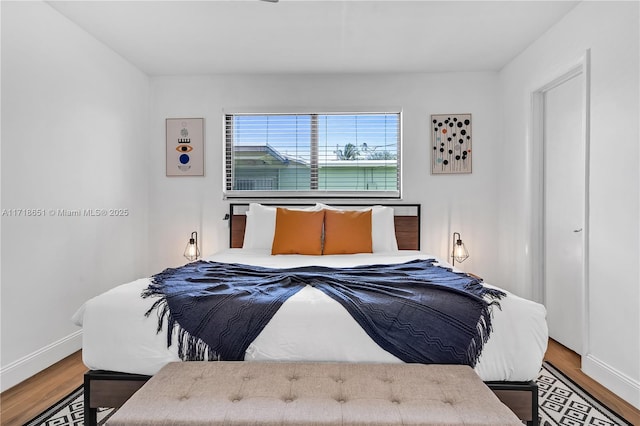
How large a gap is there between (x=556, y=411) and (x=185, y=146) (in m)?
3.86

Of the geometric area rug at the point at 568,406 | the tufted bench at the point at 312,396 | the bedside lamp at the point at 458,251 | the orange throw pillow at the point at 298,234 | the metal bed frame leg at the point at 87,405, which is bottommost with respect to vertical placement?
the geometric area rug at the point at 568,406

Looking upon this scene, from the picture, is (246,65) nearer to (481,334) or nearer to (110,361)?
(110,361)

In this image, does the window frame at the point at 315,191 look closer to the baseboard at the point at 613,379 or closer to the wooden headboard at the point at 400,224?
the wooden headboard at the point at 400,224

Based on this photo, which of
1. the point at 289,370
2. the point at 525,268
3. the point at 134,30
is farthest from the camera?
the point at 525,268

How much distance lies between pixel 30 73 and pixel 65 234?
1.13 meters

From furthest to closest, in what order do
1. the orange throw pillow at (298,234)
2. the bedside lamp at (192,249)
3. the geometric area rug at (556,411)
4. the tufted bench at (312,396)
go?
the bedside lamp at (192,249) < the orange throw pillow at (298,234) < the geometric area rug at (556,411) < the tufted bench at (312,396)

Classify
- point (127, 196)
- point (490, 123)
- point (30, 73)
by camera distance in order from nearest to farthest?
point (30, 73), point (127, 196), point (490, 123)

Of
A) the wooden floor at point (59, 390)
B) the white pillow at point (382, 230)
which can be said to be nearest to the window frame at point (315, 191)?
the white pillow at point (382, 230)

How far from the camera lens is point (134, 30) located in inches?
124

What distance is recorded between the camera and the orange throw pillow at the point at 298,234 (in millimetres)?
3355

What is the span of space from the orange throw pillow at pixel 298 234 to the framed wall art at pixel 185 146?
1342 millimetres

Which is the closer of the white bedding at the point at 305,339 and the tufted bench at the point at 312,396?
the tufted bench at the point at 312,396

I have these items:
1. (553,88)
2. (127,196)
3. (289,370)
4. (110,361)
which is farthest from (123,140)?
(553,88)

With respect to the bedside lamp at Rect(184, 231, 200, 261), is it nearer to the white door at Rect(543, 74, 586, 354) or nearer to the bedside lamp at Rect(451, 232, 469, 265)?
the bedside lamp at Rect(451, 232, 469, 265)
